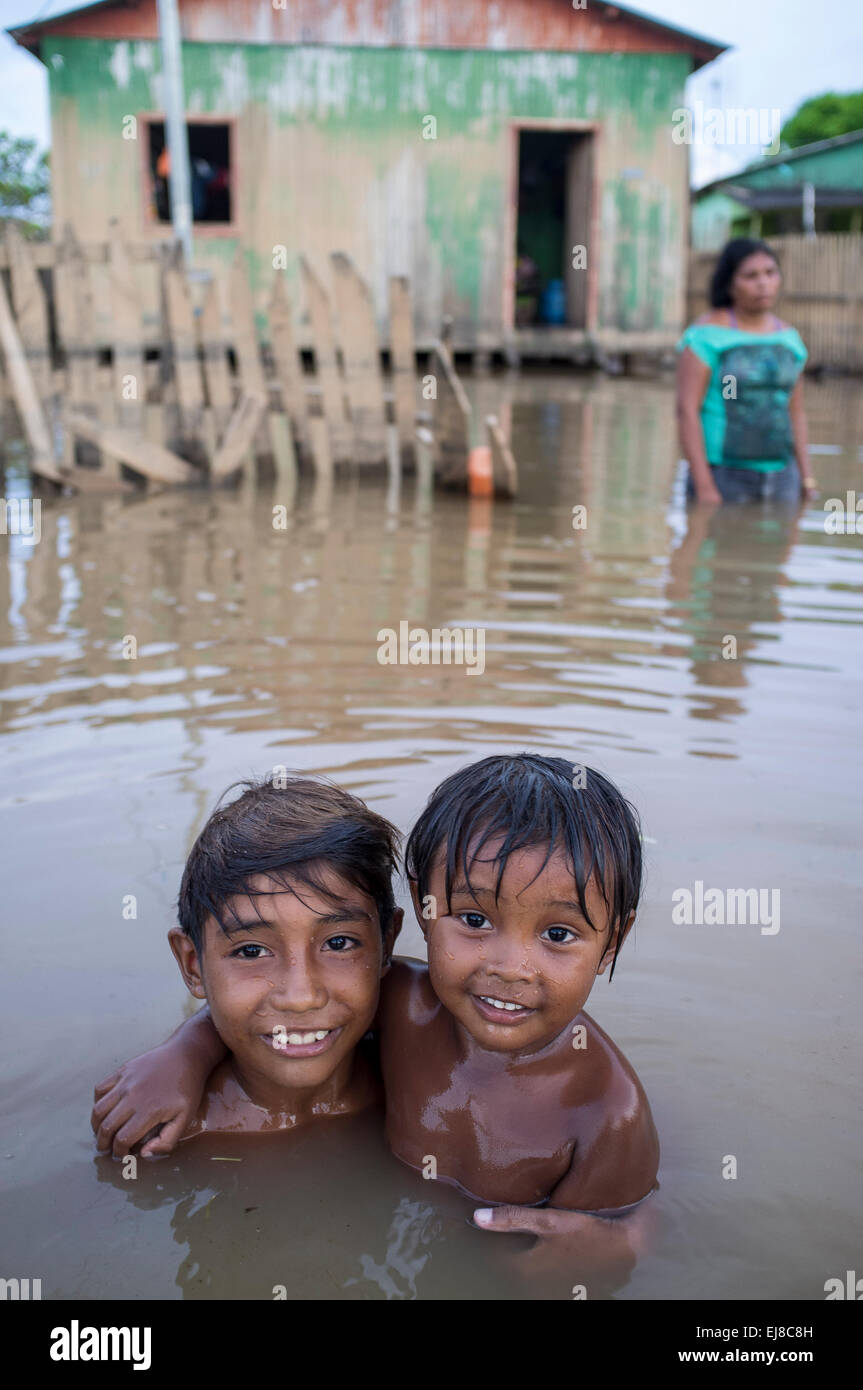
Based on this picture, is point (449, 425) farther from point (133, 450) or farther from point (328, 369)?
point (133, 450)

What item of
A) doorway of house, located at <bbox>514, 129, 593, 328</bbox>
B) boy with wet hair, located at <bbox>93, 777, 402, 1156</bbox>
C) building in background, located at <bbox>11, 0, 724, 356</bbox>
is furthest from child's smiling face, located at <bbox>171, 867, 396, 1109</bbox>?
doorway of house, located at <bbox>514, 129, 593, 328</bbox>

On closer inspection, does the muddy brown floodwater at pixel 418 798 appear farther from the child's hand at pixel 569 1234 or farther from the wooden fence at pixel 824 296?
the wooden fence at pixel 824 296

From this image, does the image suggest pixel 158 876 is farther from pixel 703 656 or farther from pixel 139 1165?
pixel 703 656

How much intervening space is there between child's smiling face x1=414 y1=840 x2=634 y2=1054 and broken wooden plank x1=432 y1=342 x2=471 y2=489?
650 cm

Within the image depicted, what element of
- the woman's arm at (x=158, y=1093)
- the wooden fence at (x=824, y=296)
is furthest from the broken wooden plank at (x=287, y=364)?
the wooden fence at (x=824, y=296)

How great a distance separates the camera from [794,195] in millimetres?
24891

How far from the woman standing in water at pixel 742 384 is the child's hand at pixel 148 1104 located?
5.71m

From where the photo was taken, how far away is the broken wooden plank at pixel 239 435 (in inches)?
341

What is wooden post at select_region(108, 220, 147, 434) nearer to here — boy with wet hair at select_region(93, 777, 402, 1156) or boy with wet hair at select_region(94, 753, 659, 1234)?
boy with wet hair at select_region(93, 777, 402, 1156)

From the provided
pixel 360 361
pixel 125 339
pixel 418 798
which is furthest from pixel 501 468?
pixel 418 798

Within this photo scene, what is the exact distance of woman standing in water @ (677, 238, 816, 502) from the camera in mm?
6992

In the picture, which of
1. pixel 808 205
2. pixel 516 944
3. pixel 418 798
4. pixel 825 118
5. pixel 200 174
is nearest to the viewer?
pixel 516 944

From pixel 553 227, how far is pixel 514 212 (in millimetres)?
4435

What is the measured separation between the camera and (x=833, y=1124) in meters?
2.46
